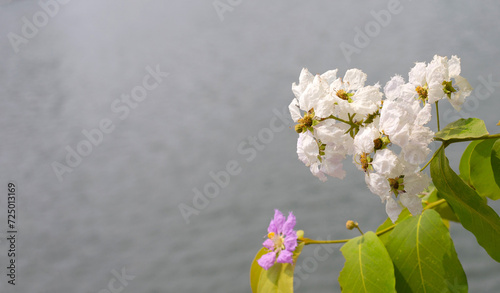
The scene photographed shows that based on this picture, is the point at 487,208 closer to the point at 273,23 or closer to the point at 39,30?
the point at 273,23

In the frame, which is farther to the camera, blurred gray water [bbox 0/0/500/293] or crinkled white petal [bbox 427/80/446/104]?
blurred gray water [bbox 0/0/500/293]

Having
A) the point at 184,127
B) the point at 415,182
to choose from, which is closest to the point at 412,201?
the point at 415,182

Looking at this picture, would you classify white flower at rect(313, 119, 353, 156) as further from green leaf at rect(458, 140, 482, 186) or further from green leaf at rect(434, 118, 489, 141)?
green leaf at rect(458, 140, 482, 186)

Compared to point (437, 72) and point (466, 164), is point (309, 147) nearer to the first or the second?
point (437, 72)

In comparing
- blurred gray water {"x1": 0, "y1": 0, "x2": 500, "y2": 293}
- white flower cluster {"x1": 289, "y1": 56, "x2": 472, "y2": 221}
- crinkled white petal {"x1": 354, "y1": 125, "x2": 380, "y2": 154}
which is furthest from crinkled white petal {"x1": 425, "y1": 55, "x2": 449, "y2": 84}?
blurred gray water {"x1": 0, "y1": 0, "x2": 500, "y2": 293}

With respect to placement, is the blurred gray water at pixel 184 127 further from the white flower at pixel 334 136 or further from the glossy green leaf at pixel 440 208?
the white flower at pixel 334 136

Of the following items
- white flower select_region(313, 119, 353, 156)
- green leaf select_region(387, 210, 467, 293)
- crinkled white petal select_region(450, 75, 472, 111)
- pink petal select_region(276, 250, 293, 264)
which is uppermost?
crinkled white petal select_region(450, 75, 472, 111)

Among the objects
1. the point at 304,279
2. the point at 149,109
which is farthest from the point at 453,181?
the point at 149,109
